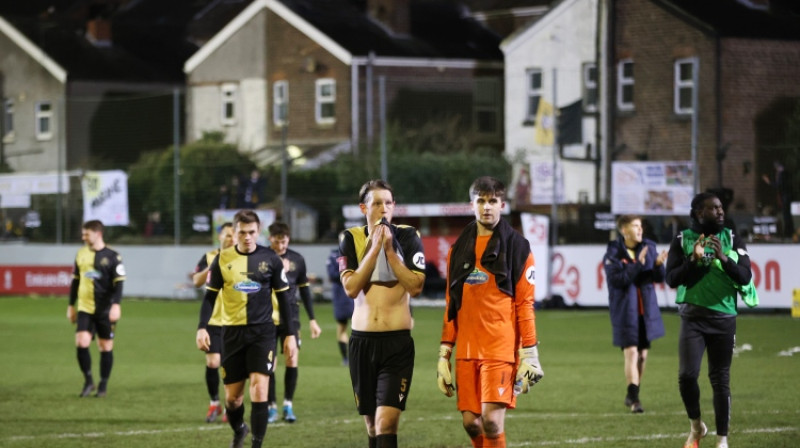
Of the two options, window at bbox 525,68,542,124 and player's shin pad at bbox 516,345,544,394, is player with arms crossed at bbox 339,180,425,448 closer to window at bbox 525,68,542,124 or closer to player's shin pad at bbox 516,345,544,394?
player's shin pad at bbox 516,345,544,394

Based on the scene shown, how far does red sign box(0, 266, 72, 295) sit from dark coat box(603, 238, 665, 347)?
2452 centimetres

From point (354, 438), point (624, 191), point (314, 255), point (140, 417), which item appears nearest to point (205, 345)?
point (354, 438)

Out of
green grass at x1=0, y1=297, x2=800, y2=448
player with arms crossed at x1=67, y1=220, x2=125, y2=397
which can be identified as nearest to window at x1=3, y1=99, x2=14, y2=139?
green grass at x1=0, y1=297, x2=800, y2=448

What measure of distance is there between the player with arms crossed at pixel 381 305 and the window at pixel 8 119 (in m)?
36.2

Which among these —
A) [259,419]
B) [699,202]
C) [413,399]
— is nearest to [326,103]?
[413,399]

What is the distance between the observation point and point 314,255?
32.3 metres

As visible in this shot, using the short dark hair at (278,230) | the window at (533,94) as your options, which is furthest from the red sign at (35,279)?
the short dark hair at (278,230)

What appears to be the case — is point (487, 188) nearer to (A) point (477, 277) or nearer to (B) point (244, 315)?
(A) point (477, 277)

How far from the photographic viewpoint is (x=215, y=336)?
13.6m

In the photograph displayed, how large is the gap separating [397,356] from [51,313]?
933 inches

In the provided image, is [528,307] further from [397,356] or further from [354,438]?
[354,438]

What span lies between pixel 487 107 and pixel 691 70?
20.9 ft

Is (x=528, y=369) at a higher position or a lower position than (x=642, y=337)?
higher

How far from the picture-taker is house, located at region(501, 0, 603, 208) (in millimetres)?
→ 30750
